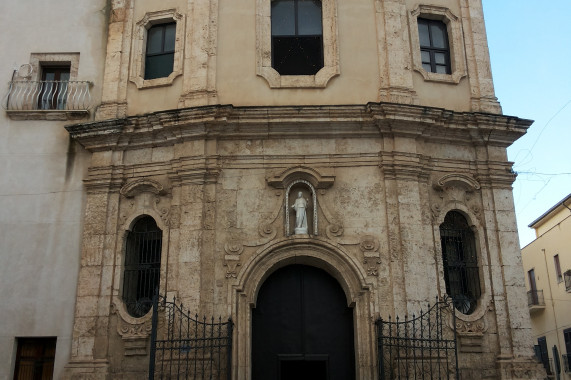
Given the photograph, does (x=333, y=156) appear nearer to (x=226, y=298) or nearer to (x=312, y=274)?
(x=312, y=274)

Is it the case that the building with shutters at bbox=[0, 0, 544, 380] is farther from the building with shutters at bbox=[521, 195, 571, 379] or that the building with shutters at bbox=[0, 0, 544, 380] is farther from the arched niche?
the building with shutters at bbox=[521, 195, 571, 379]

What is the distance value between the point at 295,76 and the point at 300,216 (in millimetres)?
2965

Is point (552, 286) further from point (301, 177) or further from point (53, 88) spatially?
point (53, 88)

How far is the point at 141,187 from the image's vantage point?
12328 millimetres

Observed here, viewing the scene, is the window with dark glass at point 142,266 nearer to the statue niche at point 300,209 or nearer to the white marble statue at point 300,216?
the statue niche at point 300,209

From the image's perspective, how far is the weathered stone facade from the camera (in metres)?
11.2

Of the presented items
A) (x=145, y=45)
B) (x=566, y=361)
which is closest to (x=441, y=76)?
(x=145, y=45)

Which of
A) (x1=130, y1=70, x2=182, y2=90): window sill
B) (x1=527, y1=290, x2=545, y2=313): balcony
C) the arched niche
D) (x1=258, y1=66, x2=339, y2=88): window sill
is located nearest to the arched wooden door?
the arched niche

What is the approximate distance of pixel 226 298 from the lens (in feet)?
36.4

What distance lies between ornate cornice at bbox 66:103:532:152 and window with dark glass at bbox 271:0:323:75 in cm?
141

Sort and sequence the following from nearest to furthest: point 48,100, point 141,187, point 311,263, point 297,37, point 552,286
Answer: point 311,263 → point 141,187 → point 297,37 → point 48,100 → point 552,286

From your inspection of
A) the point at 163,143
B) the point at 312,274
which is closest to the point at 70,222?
the point at 163,143

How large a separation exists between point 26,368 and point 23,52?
698cm

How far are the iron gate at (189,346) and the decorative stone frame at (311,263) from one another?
0.31m
